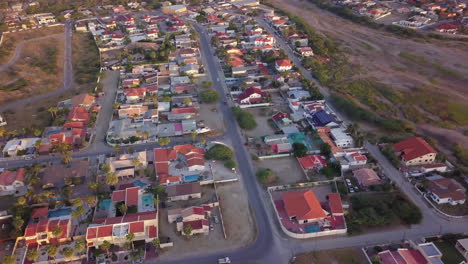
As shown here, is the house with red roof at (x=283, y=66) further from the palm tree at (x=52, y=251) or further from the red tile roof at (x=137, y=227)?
the palm tree at (x=52, y=251)

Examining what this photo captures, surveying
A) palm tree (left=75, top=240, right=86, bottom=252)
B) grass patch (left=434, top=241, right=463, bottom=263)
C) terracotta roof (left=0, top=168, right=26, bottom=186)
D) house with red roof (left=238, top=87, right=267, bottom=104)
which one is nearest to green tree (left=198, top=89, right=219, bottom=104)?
house with red roof (left=238, top=87, right=267, bottom=104)

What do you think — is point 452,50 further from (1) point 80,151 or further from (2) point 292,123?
(1) point 80,151

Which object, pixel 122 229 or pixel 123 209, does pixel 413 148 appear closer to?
pixel 123 209

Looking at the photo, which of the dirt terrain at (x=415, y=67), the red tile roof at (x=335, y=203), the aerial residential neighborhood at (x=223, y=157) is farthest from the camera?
the dirt terrain at (x=415, y=67)

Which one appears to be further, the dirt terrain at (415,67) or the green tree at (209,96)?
the green tree at (209,96)

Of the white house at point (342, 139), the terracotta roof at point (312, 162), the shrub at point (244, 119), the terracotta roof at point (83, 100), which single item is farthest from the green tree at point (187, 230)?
the terracotta roof at point (83, 100)

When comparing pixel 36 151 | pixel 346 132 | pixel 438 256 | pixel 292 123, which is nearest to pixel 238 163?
pixel 292 123
